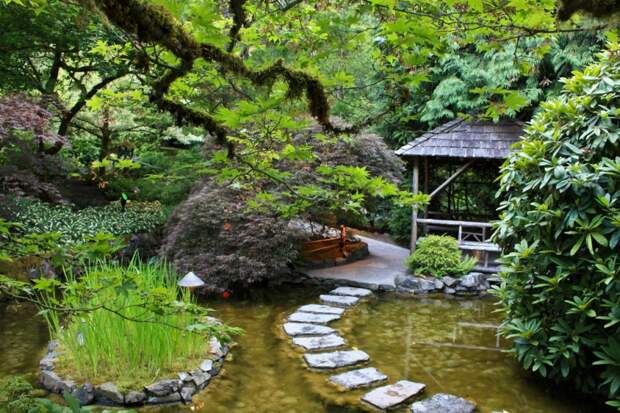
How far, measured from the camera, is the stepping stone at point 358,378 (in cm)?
414

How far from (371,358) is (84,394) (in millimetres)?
2462

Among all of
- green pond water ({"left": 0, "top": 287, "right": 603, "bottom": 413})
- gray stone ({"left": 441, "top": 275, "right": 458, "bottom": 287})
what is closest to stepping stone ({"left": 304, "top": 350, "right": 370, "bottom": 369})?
green pond water ({"left": 0, "top": 287, "right": 603, "bottom": 413})

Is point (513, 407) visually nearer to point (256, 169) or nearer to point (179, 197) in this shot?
point (256, 169)

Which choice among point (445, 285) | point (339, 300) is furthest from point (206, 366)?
point (445, 285)

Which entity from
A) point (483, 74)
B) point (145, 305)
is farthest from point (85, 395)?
point (483, 74)

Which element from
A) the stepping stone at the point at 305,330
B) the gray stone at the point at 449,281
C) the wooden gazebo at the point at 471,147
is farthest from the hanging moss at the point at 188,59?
the wooden gazebo at the point at 471,147

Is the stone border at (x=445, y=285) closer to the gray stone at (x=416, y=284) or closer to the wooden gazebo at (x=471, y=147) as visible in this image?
the gray stone at (x=416, y=284)

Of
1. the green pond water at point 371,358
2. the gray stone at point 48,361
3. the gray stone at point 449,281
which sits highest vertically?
the gray stone at point 449,281

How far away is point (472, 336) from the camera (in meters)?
5.53

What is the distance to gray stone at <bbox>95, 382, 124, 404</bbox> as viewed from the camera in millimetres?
3693

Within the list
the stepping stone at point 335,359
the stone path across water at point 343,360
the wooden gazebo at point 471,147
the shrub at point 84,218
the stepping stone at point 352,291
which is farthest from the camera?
the wooden gazebo at point 471,147

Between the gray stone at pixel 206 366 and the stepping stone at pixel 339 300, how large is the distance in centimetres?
260

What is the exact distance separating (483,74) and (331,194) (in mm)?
8662

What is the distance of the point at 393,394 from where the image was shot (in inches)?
155
